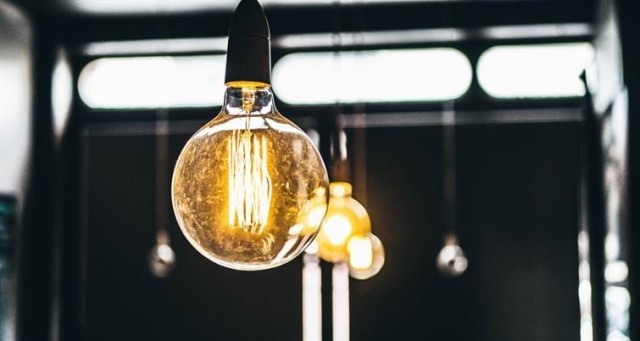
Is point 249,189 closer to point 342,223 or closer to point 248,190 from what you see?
point 248,190

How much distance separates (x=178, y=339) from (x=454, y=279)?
74.7 inches

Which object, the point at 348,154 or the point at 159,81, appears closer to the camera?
the point at 348,154

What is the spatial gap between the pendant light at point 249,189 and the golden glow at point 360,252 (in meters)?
3.54

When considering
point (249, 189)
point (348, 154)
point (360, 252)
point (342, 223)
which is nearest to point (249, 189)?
point (249, 189)

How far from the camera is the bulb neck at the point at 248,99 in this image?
4.54 ft

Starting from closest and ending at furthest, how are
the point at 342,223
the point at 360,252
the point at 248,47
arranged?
the point at 248,47 → the point at 342,223 → the point at 360,252

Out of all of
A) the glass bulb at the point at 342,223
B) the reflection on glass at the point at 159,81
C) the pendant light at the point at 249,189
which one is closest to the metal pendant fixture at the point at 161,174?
the reflection on glass at the point at 159,81

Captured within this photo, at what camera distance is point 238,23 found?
4.87ft

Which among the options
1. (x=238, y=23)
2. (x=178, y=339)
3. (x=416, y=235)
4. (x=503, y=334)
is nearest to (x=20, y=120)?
(x=178, y=339)

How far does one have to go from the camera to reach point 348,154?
23.0 ft

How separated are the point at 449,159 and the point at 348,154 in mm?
680

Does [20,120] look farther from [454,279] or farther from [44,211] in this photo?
[454,279]

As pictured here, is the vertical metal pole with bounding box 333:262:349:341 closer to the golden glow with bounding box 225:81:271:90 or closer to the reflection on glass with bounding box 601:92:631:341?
the reflection on glass with bounding box 601:92:631:341

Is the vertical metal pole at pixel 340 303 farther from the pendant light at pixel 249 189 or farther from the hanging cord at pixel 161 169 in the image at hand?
the pendant light at pixel 249 189
